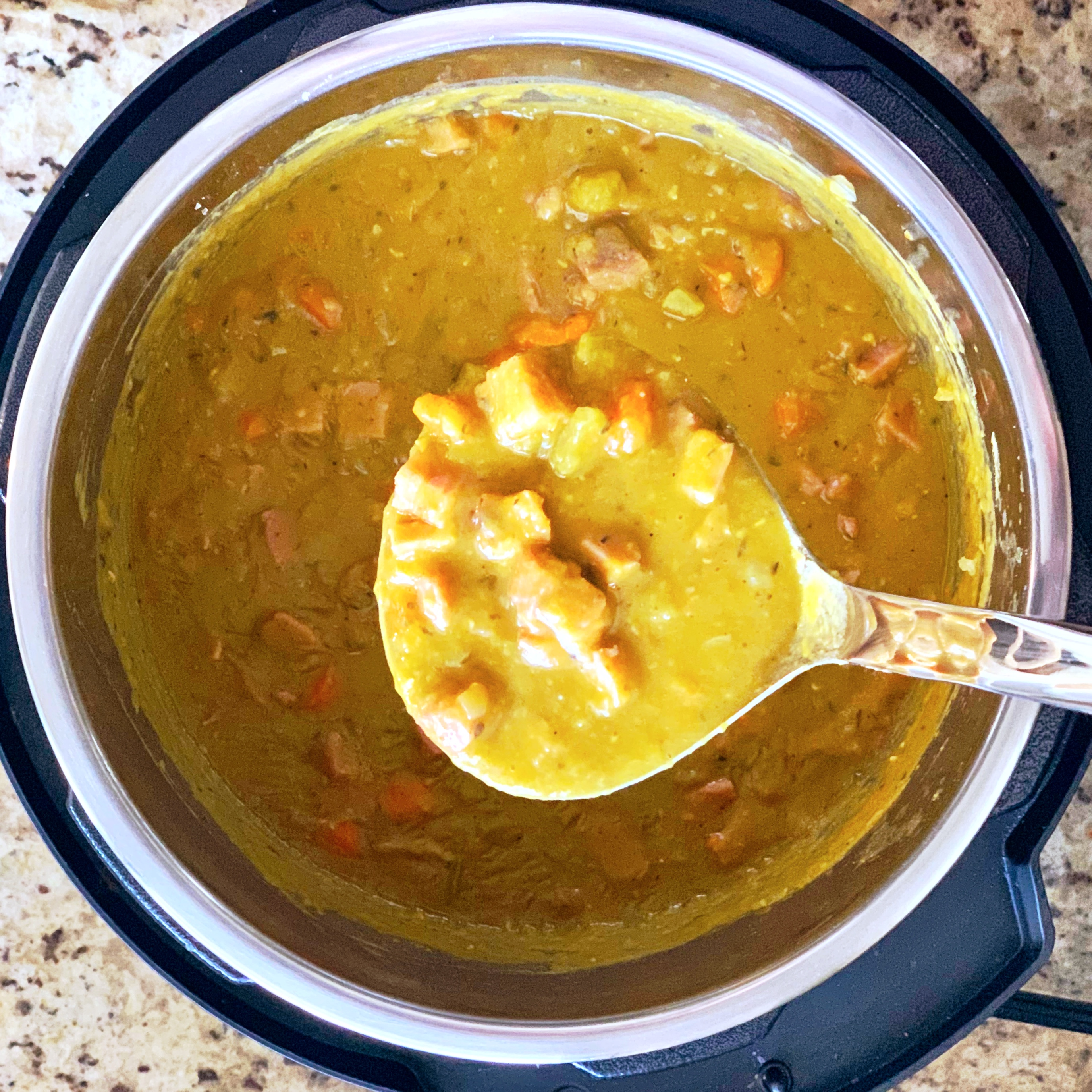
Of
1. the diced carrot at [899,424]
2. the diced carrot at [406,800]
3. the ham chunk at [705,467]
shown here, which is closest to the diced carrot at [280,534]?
the diced carrot at [406,800]

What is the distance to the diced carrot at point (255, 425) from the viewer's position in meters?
1.61

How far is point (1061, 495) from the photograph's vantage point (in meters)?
1.50

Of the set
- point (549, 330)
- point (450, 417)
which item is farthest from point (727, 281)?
point (450, 417)

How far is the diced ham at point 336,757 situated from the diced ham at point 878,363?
1049 millimetres

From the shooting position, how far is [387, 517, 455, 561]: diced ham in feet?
4.47

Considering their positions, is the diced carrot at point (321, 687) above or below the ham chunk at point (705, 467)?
below

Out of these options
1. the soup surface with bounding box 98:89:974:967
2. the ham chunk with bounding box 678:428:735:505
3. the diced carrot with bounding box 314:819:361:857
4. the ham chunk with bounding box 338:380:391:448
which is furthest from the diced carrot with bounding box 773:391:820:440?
the diced carrot with bounding box 314:819:361:857

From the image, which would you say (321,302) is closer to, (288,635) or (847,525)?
(288,635)

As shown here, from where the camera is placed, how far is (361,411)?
1629 millimetres

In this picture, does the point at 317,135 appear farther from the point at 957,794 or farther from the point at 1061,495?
the point at 957,794

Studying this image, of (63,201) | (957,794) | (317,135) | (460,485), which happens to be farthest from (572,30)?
(957,794)

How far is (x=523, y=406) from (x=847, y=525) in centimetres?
62

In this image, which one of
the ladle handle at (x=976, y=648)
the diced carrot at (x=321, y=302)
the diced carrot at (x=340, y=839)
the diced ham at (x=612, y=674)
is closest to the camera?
the ladle handle at (x=976, y=648)

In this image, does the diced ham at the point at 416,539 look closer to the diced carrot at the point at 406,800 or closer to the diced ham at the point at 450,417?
the diced ham at the point at 450,417
